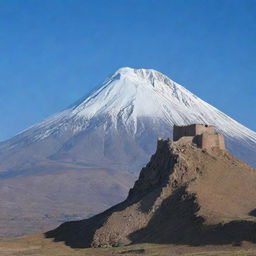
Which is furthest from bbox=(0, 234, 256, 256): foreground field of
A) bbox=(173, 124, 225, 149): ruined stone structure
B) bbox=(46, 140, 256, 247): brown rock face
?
bbox=(173, 124, 225, 149): ruined stone structure

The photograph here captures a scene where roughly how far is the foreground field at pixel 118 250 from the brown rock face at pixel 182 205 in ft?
4.18

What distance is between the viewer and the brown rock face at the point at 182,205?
5772 cm

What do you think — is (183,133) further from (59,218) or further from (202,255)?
(59,218)

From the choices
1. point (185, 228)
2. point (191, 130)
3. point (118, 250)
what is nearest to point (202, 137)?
point (191, 130)

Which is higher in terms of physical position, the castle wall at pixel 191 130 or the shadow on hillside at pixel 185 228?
the castle wall at pixel 191 130

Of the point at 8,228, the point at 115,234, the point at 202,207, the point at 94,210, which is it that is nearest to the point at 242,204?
the point at 202,207

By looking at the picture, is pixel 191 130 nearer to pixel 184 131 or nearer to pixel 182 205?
pixel 184 131

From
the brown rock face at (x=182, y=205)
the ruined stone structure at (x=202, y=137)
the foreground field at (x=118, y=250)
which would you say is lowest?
the foreground field at (x=118, y=250)

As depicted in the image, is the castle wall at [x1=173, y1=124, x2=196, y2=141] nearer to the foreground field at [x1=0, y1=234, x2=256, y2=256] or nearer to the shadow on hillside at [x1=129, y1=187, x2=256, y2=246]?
the shadow on hillside at [x1=129, y1=187, x2=256, y2=246]

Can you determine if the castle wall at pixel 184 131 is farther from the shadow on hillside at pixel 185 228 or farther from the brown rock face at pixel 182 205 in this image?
the shadow on hillside at pixel 185 228

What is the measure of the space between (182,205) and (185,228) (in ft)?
12.4

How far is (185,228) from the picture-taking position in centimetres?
5866

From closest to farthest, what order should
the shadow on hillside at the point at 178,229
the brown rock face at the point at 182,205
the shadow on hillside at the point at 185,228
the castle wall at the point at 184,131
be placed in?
the shadow on hillside at the point at 185,228 < the shadow on hillside at the point at 178,229 < the brown rock face at the point at 182,205 < the castle wall at the point at 184,131

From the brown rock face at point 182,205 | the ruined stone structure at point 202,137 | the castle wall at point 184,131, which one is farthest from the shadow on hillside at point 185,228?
the castle wall at point 184,131
